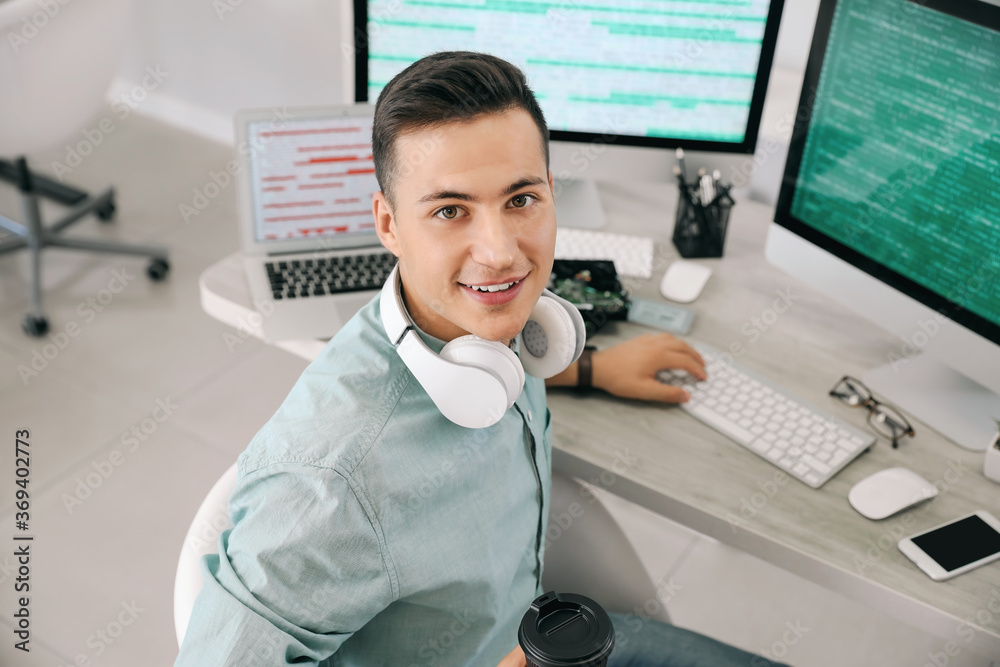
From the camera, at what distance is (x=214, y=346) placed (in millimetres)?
2598

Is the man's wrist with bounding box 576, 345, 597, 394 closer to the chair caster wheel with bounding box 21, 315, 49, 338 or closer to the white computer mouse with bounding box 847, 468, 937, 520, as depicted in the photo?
the white computer mouse with bounding box 847, 468, 937, 520

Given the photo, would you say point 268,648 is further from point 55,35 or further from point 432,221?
point 55,35

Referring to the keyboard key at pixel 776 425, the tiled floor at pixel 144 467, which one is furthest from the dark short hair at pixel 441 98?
the tiled floor at pixel 144 467

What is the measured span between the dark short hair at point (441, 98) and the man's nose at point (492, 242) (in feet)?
0.33

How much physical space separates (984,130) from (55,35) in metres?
2.22

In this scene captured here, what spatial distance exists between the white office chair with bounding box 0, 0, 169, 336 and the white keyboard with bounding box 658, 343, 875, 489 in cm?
192

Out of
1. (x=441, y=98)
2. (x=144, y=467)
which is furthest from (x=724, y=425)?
(x=144, y=467)

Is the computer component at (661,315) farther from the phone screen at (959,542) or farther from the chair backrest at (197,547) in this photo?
the chair backrest at (197,547)

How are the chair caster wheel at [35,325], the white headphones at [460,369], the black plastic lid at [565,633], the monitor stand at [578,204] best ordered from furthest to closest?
1. the chair caster wheel at [35,325]
2. the monitor stand at [578,204]
3. the white headphones at [460,369]
4. the black plastic lid at [565,633]

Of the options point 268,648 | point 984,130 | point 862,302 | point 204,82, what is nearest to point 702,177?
point 862,302

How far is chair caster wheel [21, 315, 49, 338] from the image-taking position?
2.52m

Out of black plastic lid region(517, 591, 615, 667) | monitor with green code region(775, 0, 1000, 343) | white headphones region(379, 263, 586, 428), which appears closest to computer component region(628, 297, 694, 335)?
monitor with green code region(775, 0, 1000, 343)

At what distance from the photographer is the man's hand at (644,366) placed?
135 cm

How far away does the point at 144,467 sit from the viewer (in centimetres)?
221
